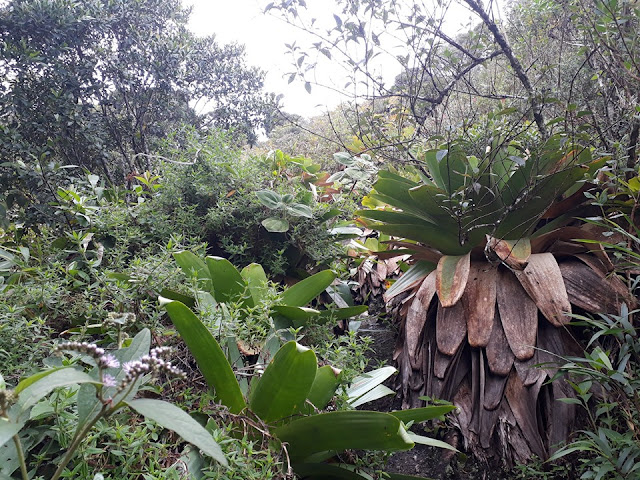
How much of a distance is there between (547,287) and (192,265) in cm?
144

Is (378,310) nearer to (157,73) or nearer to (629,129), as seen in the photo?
(629,129)

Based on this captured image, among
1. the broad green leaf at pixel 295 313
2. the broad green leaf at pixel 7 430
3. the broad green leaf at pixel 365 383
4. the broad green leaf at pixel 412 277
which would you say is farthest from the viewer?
the broad green leaf at pixel 412 277

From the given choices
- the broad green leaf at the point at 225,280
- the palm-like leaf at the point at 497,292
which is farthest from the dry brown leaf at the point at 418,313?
the broad green leaf at the point at 225,280

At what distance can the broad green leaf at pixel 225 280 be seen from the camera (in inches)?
64.1

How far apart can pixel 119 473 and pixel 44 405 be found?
22cm

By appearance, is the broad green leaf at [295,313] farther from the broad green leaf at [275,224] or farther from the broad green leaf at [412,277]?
the broad green leaf at [412,277]

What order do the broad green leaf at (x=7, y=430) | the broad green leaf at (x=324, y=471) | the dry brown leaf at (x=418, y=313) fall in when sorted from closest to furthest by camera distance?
the broad green leaf at (x=7, y=430)
the broad green leaf at (x=324, y=471)
the dry brown leaf at (x=418, y=313)

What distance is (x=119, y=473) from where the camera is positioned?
91 cm

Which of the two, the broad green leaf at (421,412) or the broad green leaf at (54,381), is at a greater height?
the broad green leaf at (54,381)

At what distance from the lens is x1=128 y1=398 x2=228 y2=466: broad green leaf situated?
0.63 meters

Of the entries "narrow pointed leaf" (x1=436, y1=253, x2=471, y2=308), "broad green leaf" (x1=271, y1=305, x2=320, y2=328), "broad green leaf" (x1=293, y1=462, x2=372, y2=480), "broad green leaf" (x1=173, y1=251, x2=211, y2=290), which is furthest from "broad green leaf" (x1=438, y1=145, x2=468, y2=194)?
"broad green leaf" (x1=293, y1=462, x2=372, y2=480)

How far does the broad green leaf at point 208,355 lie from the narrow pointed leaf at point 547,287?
1249 millimetres

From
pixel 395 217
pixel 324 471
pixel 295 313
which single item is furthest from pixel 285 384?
pixel 395 217

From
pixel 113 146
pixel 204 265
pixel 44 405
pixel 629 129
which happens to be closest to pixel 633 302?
pixel 629 129
